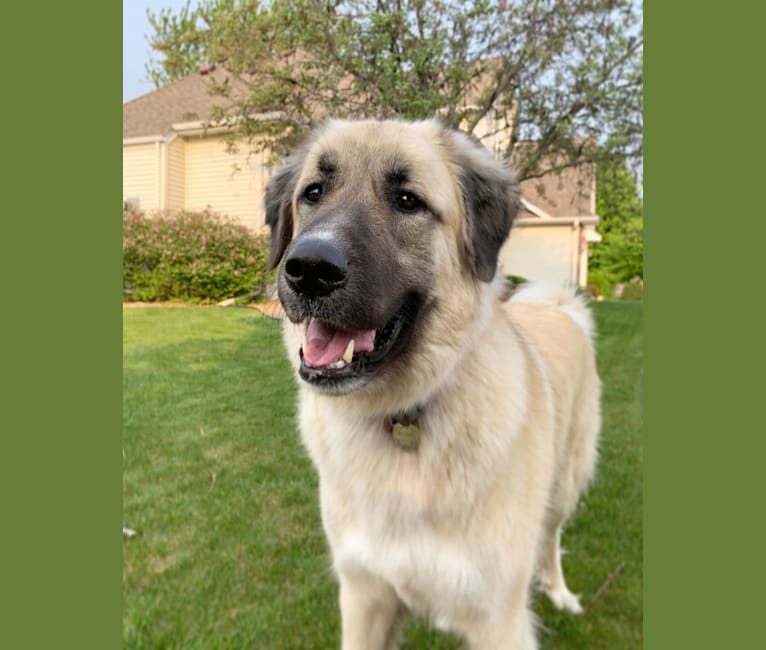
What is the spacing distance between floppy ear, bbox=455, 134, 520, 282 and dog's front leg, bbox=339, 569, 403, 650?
3.72 ft

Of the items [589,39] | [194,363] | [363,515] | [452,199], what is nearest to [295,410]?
[194,363]

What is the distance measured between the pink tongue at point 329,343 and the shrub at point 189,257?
2.37 ft

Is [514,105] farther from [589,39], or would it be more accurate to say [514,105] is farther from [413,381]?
[413,381]

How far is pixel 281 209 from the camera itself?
215cm

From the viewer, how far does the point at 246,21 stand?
7.51 feet

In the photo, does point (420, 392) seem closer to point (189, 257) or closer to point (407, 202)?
point (407, 202)

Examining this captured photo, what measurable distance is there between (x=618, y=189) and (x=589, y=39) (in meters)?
0.56

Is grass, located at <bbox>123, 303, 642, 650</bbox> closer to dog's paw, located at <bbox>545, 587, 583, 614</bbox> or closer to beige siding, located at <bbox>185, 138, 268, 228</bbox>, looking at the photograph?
dog's paw, located at <bbox>545, 587, 583, 614</bbox>

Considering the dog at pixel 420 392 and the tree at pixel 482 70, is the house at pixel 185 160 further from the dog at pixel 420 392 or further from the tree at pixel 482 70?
the dog at pixel 420 392

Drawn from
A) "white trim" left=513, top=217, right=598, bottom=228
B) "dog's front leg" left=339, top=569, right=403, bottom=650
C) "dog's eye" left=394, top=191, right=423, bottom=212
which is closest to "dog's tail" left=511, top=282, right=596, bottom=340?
"white trim" left=513, top=217, right=598, bottom=228

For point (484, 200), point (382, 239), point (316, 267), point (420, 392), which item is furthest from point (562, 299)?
point (316, 267)

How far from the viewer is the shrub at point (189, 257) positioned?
242cm

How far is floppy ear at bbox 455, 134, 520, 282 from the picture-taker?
6.29 ft

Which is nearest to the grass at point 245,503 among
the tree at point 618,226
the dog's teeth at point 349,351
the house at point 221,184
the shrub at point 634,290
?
the shrub at point 634,290
